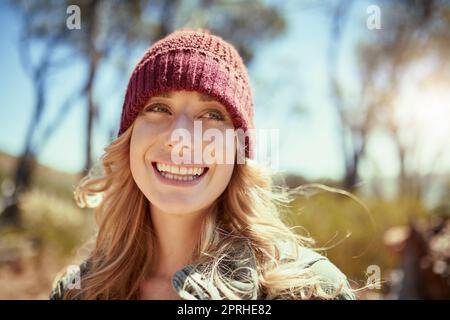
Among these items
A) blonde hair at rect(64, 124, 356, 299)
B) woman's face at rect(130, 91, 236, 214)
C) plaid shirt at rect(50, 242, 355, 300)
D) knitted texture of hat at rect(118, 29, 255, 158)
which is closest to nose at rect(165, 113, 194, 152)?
woman's face at rect(130, 91, 236, 214)

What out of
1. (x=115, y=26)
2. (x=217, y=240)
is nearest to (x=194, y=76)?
(x=217, y=240)

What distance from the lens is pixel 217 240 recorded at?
1907mm

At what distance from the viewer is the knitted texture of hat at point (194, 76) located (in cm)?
188

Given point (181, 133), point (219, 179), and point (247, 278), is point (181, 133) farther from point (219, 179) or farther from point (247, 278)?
point (247, 278)

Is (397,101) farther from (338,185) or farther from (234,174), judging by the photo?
(234,174)

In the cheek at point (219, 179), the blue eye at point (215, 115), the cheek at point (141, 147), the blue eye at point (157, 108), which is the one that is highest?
the blue eye at point (157, 108)

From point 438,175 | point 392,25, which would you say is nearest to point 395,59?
point 392,25

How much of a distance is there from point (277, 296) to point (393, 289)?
400 centimetres

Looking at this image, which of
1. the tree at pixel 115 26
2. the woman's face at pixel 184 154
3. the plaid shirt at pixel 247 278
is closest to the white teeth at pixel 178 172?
the woman's face at pixel 184 154

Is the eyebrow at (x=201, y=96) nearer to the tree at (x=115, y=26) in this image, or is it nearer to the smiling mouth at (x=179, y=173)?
the smiling mouth at (x=179, y=173)

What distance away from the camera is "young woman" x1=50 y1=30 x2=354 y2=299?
1.72 m

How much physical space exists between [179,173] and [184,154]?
3.1 inches

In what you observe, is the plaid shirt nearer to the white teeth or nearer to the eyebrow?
the white teeth

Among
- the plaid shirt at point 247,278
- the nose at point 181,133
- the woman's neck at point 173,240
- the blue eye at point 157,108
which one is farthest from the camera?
the woman's neck at point 173,240
